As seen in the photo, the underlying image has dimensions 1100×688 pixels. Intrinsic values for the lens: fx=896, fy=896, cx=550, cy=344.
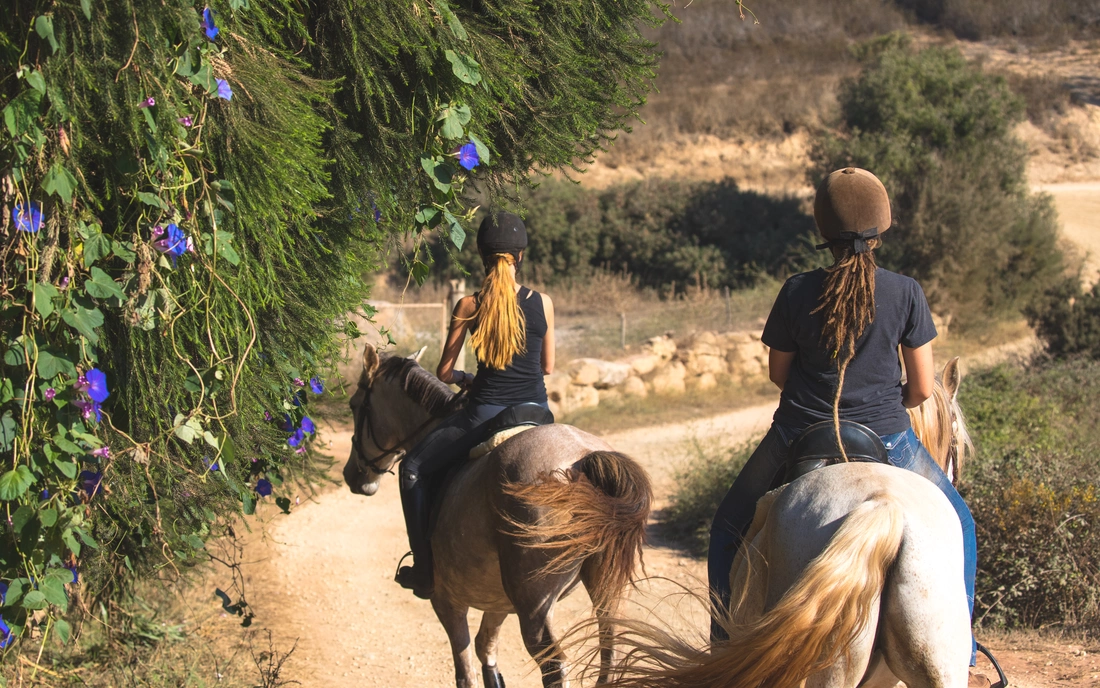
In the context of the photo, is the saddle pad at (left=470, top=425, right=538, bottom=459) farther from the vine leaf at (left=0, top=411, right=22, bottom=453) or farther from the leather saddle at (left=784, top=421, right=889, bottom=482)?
the vine leaf at (left=0, top=411, right=22, bottom=453)

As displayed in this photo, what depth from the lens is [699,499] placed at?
27.5 feet

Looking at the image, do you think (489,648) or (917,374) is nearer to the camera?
(917,374)

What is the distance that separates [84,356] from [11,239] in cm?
39

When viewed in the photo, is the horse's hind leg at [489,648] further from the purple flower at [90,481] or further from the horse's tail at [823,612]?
the horse's tail at [823,612]

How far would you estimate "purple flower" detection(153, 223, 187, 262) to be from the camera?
8.78ft

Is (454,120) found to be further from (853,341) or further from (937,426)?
(937,426)

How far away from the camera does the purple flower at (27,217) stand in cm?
252

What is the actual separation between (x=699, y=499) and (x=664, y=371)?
21.5ft

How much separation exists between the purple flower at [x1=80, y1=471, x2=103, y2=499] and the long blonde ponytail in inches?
62.7

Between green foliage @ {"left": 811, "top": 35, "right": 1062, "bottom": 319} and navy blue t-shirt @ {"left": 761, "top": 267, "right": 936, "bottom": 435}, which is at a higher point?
navy blue t-shirt @ {"left": 761, "top": 267, "right": 936, "bottom": 435}

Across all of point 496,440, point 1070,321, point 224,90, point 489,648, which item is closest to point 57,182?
point 224,90

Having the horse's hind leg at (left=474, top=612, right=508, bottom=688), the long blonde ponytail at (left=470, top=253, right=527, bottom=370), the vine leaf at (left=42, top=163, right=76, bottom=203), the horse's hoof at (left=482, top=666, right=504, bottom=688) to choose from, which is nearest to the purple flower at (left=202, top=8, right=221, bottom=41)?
the vine leaf at (left=42, top=163, right=76, bottom=203)

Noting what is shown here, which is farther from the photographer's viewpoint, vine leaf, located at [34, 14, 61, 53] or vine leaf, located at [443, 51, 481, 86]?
vine leaf, located at [443, 51, 481, 86]

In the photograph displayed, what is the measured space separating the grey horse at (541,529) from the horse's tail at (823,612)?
776 mm
